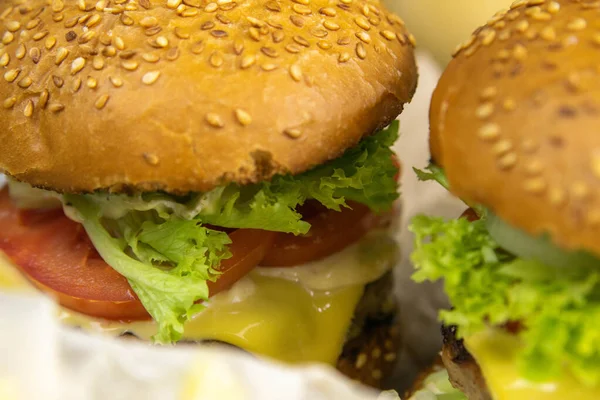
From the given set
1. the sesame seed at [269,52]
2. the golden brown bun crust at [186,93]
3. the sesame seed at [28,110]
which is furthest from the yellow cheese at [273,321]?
the sesame seed at [269,52]

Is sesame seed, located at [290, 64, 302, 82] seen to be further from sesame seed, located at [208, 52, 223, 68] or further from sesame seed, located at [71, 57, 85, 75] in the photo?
sesame seed, located at [71, 57, 85, 75]

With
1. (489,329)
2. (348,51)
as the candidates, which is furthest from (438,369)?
(348,51)

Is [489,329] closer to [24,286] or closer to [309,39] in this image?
[309,39]

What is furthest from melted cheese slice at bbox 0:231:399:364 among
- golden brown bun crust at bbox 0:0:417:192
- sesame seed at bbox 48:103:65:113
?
sesame seed at bbox 48:103:65:113

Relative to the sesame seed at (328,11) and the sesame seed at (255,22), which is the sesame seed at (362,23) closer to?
the sesame seed at (328,11)

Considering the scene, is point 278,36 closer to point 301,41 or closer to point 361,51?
point 301,41
